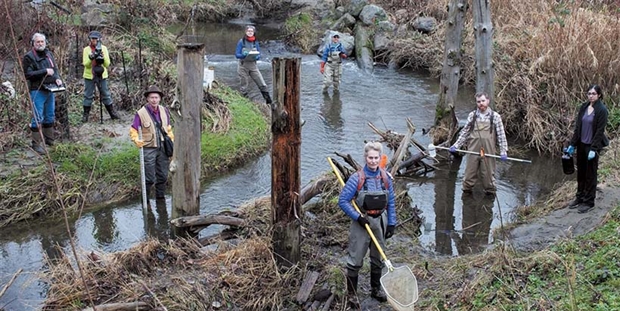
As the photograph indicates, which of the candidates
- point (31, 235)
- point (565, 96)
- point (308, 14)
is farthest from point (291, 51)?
point (31, 235)

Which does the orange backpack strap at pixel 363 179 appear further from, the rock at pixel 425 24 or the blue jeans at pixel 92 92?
the rock at pixel 425 24

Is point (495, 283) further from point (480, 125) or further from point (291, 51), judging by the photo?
point (291, 51)

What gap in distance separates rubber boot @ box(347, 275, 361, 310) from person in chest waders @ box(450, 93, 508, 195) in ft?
12.2

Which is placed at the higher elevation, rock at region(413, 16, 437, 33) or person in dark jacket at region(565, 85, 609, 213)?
rock at region(413, 16, 437, 33)

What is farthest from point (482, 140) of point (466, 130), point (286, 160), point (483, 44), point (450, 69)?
point (286, 160)

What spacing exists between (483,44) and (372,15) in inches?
419

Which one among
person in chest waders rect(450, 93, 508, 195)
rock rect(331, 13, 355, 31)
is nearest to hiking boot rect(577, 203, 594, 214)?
person in chest waders rect(450, 93, 508, 195)

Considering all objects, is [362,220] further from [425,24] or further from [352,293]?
[425,24]

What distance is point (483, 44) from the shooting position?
10.6 meters

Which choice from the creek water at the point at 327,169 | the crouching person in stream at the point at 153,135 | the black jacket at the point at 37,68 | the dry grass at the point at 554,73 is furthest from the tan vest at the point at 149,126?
the dry grass at the point at 554,73

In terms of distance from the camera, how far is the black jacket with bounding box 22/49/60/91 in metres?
8.93

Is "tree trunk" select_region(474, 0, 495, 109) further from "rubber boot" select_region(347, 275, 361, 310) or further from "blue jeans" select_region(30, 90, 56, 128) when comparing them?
"blue jeans" select_region(30, 90, 56, 128)

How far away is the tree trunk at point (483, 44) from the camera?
10.6 m

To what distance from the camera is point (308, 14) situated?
76.3ft
